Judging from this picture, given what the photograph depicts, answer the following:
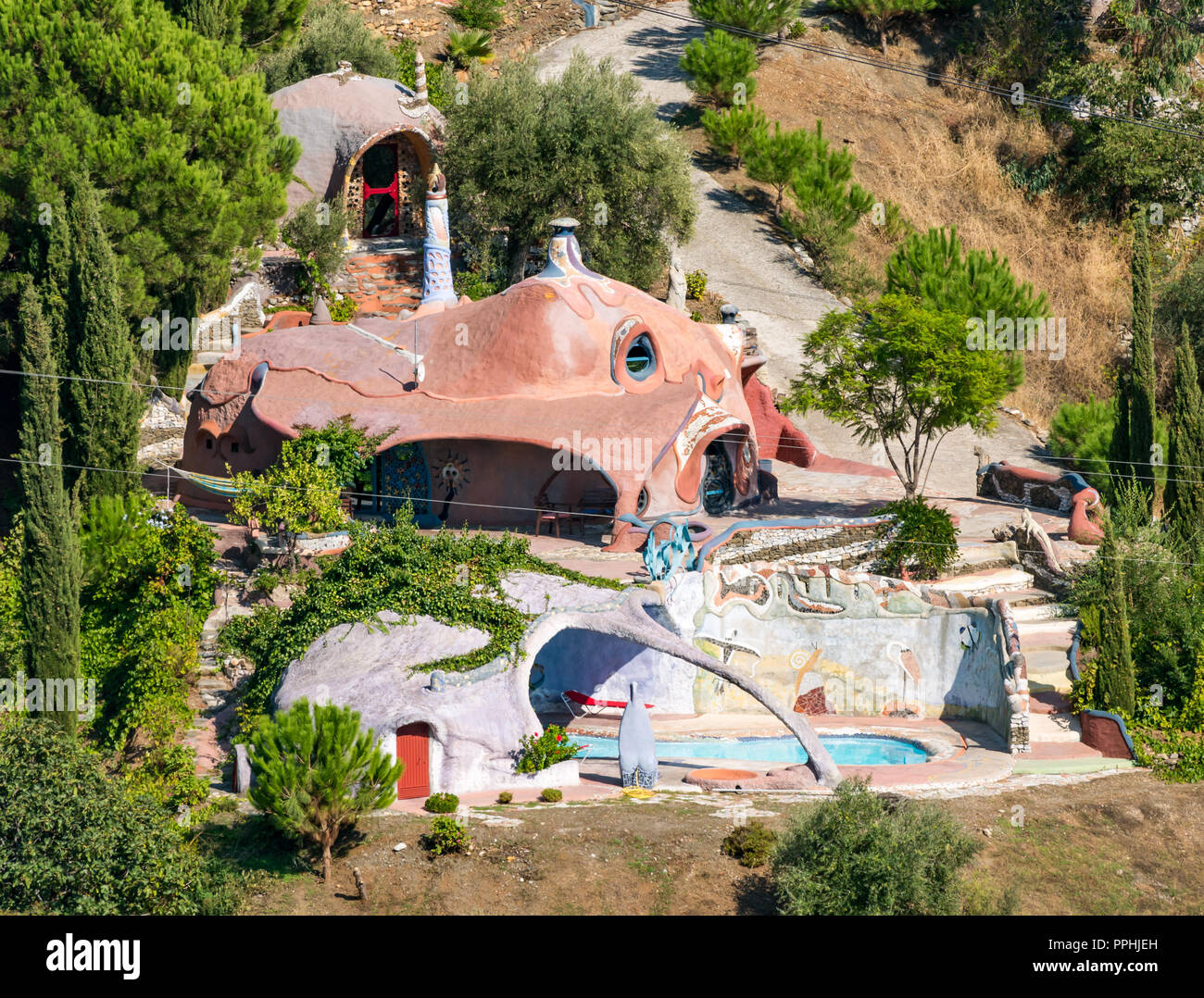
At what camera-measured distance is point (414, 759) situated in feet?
76.7

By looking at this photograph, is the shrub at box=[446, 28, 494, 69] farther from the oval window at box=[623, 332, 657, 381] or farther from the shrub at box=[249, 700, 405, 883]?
the shrub at box=[249, 700, 405, 883]

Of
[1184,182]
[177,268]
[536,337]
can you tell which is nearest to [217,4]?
[177,268]

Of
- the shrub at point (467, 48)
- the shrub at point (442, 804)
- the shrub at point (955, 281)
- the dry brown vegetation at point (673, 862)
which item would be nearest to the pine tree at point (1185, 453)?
the dry brown vegetation at point (673, 862)

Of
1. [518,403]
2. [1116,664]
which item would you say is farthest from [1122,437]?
[518,403]

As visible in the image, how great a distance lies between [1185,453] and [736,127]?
2817 centimetres

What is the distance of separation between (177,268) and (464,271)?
13.1 metres

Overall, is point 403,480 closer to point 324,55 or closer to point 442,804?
point 442,804

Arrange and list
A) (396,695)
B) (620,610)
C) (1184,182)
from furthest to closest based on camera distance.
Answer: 1. (1184,182)
2. (620,610)
3. (396,695)

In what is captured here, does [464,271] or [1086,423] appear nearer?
[1086,423]

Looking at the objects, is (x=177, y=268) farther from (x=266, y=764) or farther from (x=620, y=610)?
(x=266, y=764)

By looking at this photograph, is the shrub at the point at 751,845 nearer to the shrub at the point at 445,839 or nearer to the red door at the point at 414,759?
the shrub at the point at 445,839

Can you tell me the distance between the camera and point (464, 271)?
48625mm

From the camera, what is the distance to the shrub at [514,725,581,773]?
23.7 metres

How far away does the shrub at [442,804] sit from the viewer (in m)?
22.1
